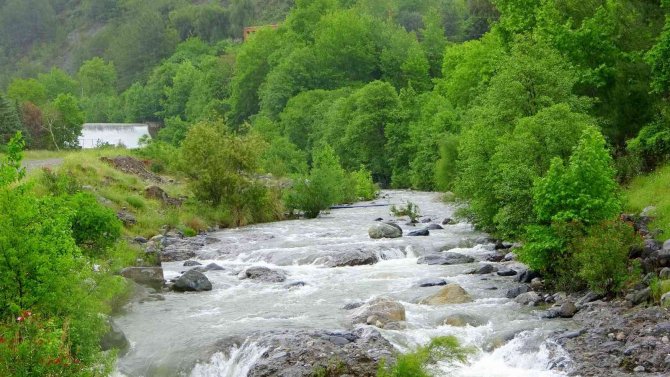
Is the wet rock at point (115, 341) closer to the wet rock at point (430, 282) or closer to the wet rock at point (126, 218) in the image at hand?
the wet rock at point (430, 282)

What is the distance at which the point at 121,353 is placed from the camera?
18.2 m

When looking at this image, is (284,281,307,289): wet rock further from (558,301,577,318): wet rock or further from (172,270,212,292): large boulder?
(558,301,577,318): wet rock

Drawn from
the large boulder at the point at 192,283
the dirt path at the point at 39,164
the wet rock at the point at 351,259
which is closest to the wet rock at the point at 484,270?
the wet rock at the point at 351,259

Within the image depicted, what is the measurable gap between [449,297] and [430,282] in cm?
230

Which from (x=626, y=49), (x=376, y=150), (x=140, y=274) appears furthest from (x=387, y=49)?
(x=140, y=274)

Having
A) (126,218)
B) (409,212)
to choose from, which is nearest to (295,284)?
(126,218)

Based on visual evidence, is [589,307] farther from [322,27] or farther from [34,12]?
[34,12]

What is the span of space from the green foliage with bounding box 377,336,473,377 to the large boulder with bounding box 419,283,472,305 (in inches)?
176

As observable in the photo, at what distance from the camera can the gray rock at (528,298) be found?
21500 millimetres

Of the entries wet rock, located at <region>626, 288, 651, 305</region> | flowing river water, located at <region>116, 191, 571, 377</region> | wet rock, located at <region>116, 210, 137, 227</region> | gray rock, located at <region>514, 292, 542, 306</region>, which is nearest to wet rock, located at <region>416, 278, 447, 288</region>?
flowing river water, located at <region>116, 191, 571, 377</region>

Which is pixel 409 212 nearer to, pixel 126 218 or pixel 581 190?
pixel 126 218

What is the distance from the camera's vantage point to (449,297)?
2209cm

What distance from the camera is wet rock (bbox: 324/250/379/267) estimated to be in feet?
94.4

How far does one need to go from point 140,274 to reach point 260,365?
37.0 ft
